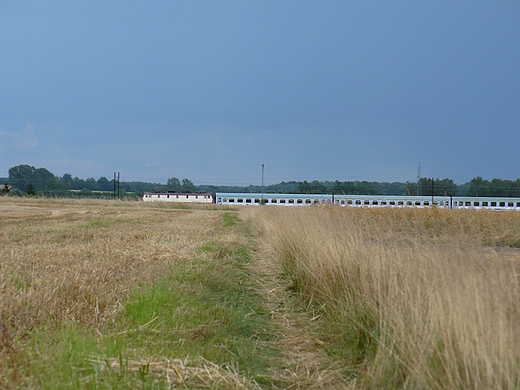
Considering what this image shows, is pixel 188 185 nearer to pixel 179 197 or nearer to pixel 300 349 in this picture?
pixel 179 197

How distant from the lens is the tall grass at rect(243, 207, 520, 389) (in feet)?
9.82

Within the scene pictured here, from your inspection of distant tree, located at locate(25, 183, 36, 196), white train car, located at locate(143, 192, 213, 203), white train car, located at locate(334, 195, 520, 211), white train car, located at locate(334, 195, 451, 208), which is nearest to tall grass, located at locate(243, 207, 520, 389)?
white train car, located at locate(334, 195, 451, 208)

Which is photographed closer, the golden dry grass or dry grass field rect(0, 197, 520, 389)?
dry grass field rect(0, 197, 520, 389)

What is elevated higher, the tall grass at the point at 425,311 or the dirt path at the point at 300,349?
the tall grass at the point at 425,311

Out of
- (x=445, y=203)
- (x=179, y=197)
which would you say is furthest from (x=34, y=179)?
(x=445, y=203)

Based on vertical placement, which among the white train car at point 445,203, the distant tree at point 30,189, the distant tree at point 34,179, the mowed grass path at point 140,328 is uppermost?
the distant tree at point 34,179

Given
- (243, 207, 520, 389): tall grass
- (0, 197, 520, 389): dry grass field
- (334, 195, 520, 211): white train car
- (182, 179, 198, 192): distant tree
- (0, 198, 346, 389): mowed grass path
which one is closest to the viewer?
(243, 207, 520, 389): tall grass

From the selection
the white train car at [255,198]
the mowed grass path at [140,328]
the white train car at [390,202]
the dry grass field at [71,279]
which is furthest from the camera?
the white train car at [255,198]

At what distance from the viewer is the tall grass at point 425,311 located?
2992mm

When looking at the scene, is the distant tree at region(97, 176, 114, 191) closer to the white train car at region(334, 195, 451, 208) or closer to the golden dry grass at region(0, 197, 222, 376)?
the white train car at region(334, 195, 451, 208)

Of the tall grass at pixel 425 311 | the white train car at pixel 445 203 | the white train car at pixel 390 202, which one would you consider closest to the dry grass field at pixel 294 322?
the tall grass at pixel 425 311

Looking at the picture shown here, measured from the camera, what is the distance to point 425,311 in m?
3.74

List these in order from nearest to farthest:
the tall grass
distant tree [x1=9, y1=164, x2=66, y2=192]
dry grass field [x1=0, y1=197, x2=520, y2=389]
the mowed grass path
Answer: the tall grass
dry grass field [x1=0, y1=197, x2=520, y2=389]
the mowed grass path
distant tree [x1=9, y1=164, x2=66, y2=192]

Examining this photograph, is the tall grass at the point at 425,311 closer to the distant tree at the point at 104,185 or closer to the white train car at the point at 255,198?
the white train car at the point at 255,198
